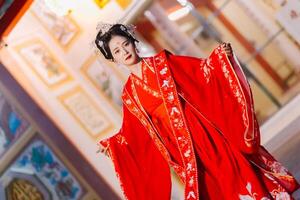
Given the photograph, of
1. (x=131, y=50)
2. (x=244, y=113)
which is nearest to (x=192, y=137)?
(x=244, y=113)

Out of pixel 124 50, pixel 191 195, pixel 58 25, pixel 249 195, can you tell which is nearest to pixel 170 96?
pixel 124 50

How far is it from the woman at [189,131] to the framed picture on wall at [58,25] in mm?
234

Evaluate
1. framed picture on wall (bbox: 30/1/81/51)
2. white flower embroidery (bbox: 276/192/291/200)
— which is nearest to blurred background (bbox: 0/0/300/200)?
framed picture on wall (bbox: 30/1/81/51)

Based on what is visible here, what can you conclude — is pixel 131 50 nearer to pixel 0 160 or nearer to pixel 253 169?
pixel 253 169

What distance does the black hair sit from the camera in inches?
91.4

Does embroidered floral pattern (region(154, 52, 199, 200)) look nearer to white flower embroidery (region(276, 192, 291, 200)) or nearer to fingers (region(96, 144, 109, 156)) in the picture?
white flower embroidery (region(276, 192, 291, 200))

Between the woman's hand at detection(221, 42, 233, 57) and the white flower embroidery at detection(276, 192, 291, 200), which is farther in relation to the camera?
the woman's hand at detection(221, 42, 233, 57)

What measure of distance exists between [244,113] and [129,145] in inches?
23.5

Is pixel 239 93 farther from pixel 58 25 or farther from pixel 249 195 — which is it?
pixel 58 25

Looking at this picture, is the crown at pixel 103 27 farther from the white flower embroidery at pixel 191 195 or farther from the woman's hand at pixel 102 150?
the white flower embroidery at pixel 191 195

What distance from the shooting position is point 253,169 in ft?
6.64

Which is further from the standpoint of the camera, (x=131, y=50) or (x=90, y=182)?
(x=90, y=182)

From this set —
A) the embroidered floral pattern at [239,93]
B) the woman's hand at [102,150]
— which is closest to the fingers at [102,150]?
the woman's hand at [102,150]

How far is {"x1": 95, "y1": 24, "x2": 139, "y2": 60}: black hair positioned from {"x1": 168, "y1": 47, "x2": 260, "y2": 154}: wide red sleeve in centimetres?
24
